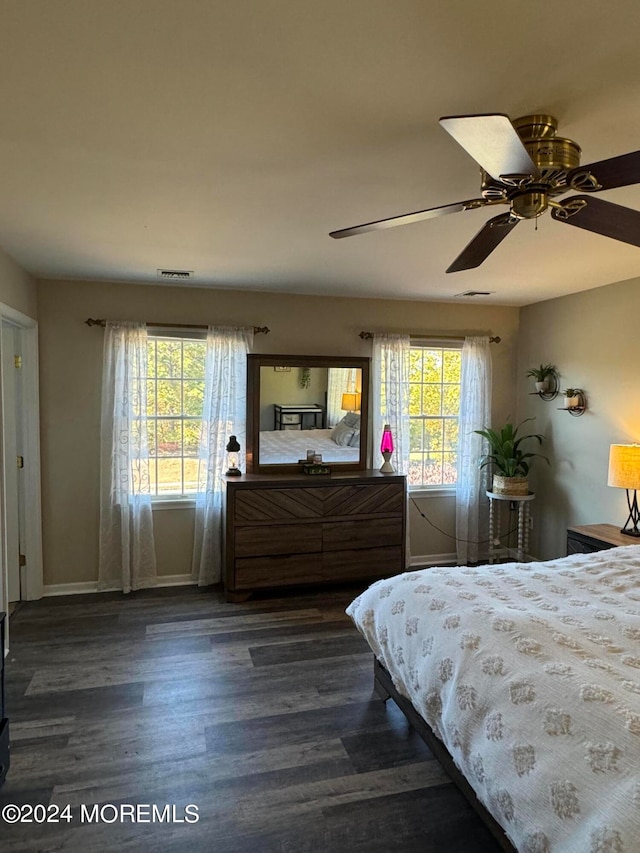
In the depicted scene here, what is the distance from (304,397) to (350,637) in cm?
195

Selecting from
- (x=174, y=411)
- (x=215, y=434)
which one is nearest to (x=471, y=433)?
(x=215, y=434)

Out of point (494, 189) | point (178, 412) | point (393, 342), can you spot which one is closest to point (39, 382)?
point (178, 412)

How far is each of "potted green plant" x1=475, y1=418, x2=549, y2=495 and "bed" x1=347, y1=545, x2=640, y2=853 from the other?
6.52 ft

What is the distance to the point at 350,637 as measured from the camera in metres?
3.45

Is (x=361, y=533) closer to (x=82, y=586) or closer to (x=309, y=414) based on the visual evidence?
(x=309, y=414)

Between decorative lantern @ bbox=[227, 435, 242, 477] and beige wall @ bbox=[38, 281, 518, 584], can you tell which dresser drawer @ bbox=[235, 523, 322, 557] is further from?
beige wall @ bbox=[38, 281, 518, 584]

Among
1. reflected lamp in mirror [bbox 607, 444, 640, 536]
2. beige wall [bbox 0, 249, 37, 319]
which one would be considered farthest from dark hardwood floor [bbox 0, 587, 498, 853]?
beige wall [bbox 0, 249, 37, 319]

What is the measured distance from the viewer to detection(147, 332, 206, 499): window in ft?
14.2

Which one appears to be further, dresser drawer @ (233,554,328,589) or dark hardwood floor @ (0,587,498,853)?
dresser drawer @ (233,554,328,589)

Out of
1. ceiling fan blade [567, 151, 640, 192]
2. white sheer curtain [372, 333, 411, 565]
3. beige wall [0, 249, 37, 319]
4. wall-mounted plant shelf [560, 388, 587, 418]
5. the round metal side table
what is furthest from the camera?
white sheer curtain [372, 333, 411, 565]

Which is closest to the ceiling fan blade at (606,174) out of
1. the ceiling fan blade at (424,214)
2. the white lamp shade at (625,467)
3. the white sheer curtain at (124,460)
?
the ceiling fan blade at (424,214)

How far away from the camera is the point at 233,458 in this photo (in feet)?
14.4

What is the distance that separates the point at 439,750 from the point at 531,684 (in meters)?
0.68

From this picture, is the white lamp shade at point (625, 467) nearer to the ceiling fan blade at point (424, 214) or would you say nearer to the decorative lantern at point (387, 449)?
the decorative lantern at point (387, 449)
